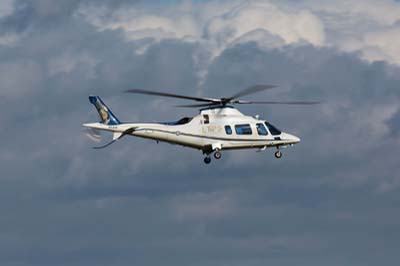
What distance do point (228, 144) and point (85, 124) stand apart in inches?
653

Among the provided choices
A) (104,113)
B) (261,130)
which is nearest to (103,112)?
(104,113)

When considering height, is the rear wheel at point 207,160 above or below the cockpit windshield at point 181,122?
below

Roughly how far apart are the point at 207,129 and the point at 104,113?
38.2 feet

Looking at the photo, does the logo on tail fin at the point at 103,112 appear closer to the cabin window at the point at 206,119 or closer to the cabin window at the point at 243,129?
the cabin window at the point at 206,119

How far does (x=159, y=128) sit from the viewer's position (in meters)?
194

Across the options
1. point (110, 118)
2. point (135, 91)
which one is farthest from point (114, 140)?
point (135, 91)

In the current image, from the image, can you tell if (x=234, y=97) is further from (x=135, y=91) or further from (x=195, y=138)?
(x=135, y=91)

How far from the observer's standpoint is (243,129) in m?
198

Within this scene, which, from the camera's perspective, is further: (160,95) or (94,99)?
(94,99)

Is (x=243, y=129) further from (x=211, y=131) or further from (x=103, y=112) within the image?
(x=103, y=112)

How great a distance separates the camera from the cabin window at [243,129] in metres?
197

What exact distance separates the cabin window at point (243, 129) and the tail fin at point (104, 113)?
44.8ft

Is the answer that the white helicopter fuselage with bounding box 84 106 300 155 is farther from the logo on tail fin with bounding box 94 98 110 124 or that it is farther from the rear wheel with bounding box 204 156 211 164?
the rear wheel with bounding box 204 156 211 164

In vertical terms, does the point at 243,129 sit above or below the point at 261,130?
below
